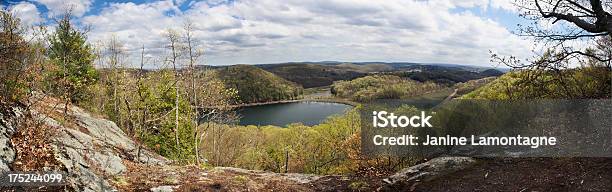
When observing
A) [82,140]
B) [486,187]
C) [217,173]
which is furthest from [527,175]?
[82,140]

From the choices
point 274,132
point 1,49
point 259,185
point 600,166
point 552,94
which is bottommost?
point 274,132

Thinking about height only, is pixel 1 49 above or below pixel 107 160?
above

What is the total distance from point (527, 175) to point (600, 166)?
160cm

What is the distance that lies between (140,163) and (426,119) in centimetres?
1920

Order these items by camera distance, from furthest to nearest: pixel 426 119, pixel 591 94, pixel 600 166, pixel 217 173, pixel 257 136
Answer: pixel 257 136, pixel 426 119, pixel 217 173, pixel 591 94, pixel 600 166

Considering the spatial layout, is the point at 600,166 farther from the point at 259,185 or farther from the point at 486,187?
the point at 259,185

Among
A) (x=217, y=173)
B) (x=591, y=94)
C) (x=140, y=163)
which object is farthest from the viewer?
(x=140, y=163)

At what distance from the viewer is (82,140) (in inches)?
599

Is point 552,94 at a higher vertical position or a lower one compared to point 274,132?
higher

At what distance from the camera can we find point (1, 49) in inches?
499

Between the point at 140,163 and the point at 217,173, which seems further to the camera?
the point at 140,163

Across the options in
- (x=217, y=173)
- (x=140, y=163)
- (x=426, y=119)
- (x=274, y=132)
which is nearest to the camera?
(x=217, y=173)

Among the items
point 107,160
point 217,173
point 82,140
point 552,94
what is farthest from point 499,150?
point 82,140

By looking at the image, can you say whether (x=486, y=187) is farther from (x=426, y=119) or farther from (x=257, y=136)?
(x=257, y=136)
